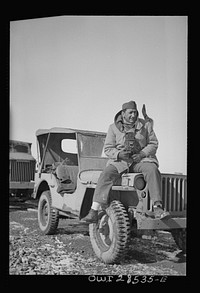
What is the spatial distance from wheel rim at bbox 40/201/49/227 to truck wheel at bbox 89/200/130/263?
0.48 meters

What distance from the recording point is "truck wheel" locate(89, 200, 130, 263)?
382 centimetres

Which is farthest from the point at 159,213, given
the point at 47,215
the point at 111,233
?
the point at 47,215

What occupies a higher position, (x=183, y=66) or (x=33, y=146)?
(x=183, y=66)

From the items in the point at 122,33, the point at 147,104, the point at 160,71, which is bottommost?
the point at 147,104

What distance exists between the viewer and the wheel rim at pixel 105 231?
390cm

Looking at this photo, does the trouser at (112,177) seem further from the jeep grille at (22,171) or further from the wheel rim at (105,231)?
the jeep grille at (22,171)

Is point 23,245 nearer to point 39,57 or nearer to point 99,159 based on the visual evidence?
point 99,159

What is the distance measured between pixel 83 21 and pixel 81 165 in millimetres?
1271

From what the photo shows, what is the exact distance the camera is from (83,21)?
4.03 m

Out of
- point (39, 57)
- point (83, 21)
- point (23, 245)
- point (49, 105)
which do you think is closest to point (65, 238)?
point (23, 245)

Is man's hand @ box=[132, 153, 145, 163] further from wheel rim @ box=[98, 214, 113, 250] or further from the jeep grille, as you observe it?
the jeep grille

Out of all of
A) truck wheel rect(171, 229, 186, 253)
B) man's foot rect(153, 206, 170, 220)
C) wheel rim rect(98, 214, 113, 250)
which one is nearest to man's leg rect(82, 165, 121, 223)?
wheel rim rect(98, 214, 113, 250)

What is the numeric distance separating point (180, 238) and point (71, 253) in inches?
38.3

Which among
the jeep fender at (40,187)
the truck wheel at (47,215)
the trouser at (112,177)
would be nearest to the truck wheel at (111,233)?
the trouser at (112,177)
